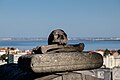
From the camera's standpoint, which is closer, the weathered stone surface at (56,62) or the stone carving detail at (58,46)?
the weathered stone surface at (56,62)

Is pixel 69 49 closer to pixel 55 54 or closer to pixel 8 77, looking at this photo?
pixel 55 54

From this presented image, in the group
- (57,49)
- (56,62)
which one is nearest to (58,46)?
(57,49)

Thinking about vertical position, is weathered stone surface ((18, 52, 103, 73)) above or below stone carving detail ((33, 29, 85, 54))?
below

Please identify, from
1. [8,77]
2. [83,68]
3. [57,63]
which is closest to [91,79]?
[83,68]

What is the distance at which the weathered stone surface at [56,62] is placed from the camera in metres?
2.23

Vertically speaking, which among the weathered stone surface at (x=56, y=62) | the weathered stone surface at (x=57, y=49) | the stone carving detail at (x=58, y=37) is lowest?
the weathered stone surface at (x=56, y=62)

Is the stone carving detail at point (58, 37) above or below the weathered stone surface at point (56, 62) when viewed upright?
above

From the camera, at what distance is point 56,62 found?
2250 mm

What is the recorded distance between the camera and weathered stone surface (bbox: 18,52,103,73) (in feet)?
7.32

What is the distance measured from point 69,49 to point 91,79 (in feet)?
0.74

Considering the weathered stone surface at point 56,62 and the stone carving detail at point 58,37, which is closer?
the weathered stone surface at point 56,62

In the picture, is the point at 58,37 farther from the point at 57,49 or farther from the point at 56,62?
the point at 56,62

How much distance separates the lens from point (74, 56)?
2.30 m

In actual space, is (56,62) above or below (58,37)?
below
